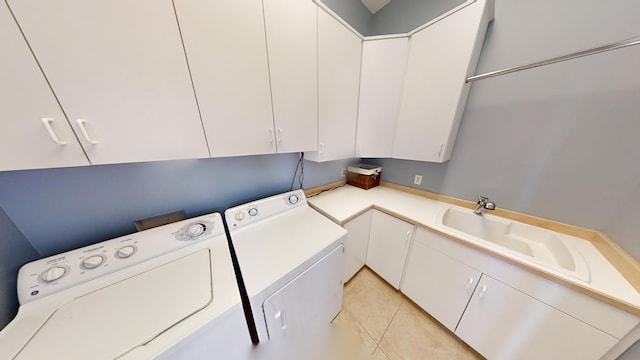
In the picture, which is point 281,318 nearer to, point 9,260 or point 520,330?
point 9,260

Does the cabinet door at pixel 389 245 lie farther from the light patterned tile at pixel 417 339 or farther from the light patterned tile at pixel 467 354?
the light patterned tile at pixel 467 354

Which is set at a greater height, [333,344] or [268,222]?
[268,222]

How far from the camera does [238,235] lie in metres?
1.13

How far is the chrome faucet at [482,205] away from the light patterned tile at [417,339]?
1.03 m

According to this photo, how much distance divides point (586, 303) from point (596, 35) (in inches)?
58.9

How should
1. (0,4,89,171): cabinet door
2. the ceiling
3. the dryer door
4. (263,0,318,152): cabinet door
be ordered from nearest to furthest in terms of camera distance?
(0,4,89,171): cabinet door
the dryer door
(263,0,318,152): cabinet door
the ceiling

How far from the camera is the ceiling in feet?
5.76

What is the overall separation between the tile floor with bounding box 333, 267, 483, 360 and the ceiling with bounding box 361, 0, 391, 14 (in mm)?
2990

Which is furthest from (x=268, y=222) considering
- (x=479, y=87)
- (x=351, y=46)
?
(x=479, y=87)

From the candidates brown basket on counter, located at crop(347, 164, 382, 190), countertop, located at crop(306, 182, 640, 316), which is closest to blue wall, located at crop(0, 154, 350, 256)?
countertop, located at crop(306, 182, 640, 316)

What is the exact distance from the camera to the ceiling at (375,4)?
1755 mm

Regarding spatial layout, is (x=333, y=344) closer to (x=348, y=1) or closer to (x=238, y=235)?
(x=238, y=235)

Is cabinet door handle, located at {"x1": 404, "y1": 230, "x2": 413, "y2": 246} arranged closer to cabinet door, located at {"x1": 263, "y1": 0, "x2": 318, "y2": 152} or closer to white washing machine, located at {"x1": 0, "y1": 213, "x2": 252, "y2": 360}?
cabinet door, located at {"x1": 263, "y1": 0, "x2": 318, "y2": 152}

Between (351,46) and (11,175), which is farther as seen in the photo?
(351,46)
